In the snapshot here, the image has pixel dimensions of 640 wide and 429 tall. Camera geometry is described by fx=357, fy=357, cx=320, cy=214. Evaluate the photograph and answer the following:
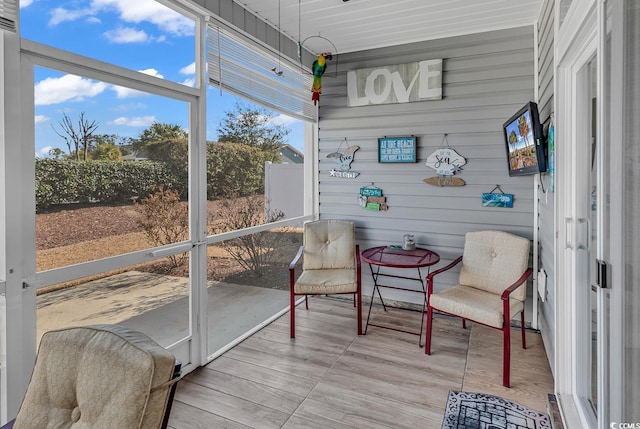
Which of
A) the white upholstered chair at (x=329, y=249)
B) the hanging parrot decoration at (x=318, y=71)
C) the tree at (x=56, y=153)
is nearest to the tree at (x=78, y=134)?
the tree at (x=56, y=153)

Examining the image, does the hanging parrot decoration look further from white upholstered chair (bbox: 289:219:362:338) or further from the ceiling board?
white upholstered chair (bbox: 289:219:362:338)

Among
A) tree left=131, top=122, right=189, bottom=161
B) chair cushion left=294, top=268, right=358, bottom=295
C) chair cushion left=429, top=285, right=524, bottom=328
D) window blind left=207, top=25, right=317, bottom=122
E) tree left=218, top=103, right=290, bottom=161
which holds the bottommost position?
chair cushion left=429, top=285, right=524, bottom=328

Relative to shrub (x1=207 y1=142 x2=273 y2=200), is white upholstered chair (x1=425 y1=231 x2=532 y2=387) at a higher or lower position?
lower

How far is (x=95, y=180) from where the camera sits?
1951mm

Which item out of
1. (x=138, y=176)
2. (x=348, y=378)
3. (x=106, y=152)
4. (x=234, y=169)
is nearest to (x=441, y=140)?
(x=234, y=169)

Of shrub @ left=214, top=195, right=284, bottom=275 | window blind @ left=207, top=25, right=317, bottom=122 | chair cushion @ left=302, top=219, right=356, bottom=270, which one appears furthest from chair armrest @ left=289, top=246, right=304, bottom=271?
window blind @ left=207, top=25, right=317, bottom=122

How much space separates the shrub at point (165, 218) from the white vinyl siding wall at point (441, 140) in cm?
201

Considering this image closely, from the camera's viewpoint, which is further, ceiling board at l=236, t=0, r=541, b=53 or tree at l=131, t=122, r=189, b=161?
ceiling board at l=236, t=0, r=541, b=53

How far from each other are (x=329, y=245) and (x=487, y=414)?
211 centimetres

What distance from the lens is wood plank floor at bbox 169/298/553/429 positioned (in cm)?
212

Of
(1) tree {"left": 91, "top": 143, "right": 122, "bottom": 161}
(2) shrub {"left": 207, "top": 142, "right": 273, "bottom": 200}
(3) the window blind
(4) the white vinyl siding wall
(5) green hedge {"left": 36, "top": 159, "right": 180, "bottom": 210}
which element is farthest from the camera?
(4) the white vinyl siding wall

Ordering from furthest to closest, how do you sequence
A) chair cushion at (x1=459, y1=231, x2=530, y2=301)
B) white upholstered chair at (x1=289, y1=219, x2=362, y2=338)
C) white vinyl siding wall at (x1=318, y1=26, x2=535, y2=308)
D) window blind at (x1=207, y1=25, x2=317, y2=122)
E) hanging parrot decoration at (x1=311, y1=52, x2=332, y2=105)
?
white upholstered chair at (x1=289, y1=219, x2=362, y2=338) < hanging parrot decoration at (x1=311, y1=52, x2=332, y2=105) < white vinyl siding wall at (x1=318, y1=26, x2=535, y2=308) < chair cushion at (x1=459, y1=231, x2=530, y2=301) < window blind at (x1=207, y1=25, x2=317, y2=122)

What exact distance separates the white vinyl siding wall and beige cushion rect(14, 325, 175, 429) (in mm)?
3069

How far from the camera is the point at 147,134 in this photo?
2262 millimetres
